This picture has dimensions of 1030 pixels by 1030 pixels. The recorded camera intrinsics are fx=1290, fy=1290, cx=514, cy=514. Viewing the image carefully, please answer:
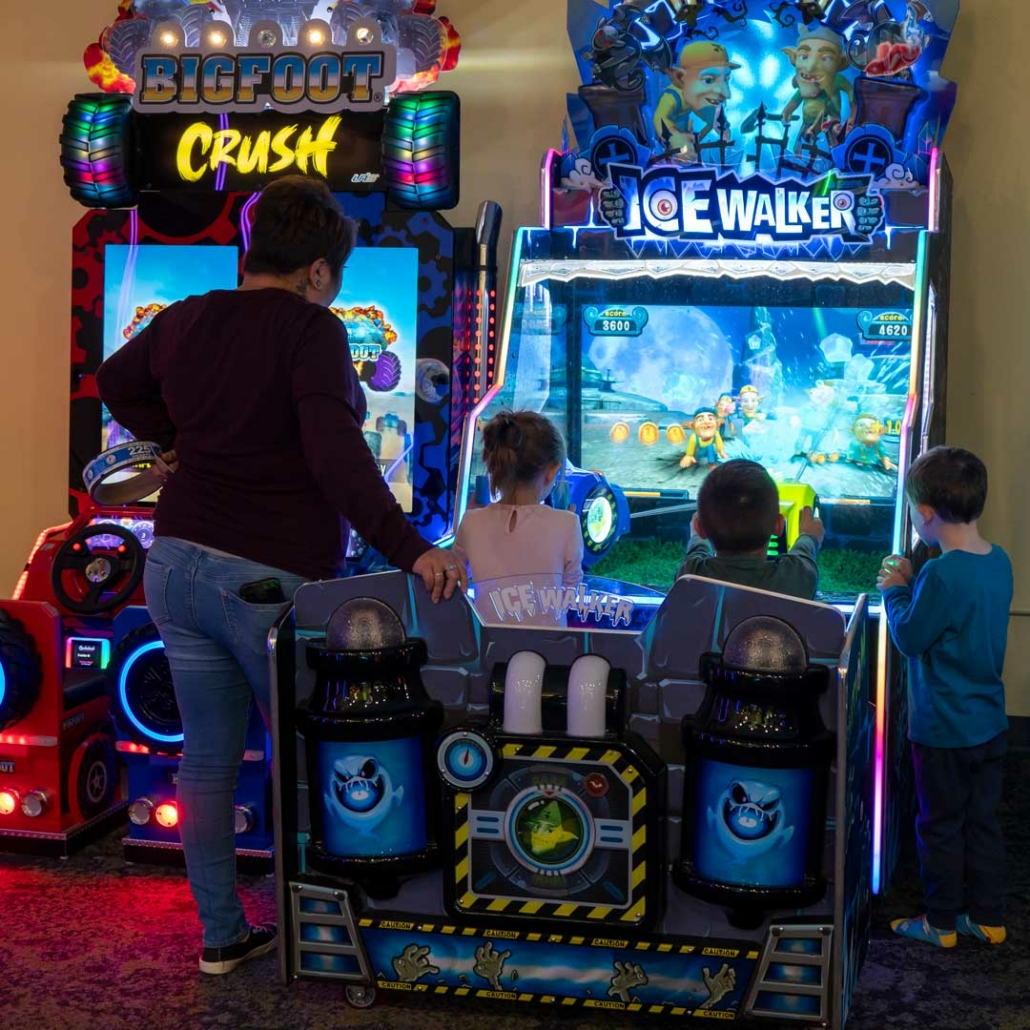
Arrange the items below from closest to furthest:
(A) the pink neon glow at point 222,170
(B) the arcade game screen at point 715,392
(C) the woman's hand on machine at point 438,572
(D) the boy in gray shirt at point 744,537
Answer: (C) the woman's hand on machine at point 438,572 → (D) the boy in gray shirt at point 744,537 → (B) the arcade game screen at point 715,392 → (A) the pink neon glow at point 222,170

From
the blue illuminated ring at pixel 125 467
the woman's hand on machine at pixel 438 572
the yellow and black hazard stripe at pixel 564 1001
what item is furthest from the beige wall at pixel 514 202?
the woman's hand on machine at pixel 438 572

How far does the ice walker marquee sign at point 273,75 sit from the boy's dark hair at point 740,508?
1.76 meters

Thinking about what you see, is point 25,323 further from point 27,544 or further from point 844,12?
point 844,12

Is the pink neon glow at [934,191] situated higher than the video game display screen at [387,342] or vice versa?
the pink neon glow at [934,191]

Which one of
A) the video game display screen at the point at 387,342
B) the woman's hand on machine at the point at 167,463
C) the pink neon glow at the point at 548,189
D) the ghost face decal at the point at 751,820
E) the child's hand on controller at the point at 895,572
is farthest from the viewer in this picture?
the video game display screen at the point at 387,342

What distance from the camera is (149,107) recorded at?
376 centimetres

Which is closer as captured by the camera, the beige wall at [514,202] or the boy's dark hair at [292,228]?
the boy's dark hair at [292,228]

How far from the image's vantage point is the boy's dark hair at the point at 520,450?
279 cm

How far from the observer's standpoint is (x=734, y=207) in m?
3.19

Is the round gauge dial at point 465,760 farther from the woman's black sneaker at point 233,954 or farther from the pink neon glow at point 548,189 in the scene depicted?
the pink neon glow at point 548,189

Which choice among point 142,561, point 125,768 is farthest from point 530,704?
point 125,768

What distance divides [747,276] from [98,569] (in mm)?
1877

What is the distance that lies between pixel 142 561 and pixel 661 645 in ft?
5.81

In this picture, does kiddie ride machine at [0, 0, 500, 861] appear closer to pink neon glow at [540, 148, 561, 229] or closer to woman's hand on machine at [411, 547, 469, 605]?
pink neon glow at [540, 148, 561, 229]
